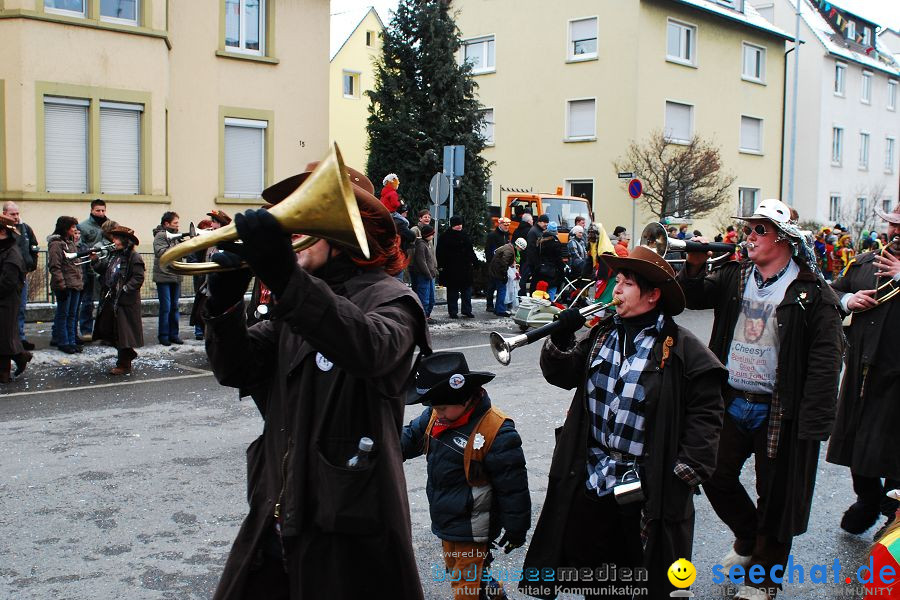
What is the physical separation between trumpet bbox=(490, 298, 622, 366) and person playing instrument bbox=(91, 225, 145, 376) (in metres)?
8.06

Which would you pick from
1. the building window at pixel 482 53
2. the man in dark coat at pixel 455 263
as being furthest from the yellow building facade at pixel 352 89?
the man in dark coat at pixel 455 263

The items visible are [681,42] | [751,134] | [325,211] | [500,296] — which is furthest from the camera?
[751,134]

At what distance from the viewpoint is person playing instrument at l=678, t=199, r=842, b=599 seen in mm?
4332

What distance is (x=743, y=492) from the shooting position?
4633mm

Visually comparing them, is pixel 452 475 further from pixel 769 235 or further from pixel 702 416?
pixel 769 235

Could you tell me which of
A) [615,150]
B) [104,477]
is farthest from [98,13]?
[615,150]

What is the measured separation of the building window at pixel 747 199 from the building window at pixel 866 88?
35.2ft

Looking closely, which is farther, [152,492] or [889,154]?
[889,154]

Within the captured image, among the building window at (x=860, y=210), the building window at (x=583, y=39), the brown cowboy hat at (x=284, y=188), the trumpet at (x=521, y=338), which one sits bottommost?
the trumpet at (x=521, y=338)

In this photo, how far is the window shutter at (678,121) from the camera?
31922mm

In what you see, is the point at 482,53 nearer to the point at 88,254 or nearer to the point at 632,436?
the point at 88,254

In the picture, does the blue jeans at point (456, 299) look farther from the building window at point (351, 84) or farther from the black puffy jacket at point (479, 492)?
the building window at point (351, 84)

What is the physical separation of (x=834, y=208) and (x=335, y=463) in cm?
4245

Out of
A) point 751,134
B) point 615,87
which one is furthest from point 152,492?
point 751,134
